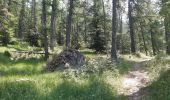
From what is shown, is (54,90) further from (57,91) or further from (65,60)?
(65,60)

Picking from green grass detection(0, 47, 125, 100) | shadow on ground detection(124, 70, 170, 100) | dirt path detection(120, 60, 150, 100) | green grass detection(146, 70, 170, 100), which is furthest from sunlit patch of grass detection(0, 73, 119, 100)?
green grass detection(146, 70, 170, 100)

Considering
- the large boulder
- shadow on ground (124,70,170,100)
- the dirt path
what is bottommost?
the dirt path

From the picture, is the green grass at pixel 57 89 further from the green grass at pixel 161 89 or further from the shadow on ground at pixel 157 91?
the green grass at pixel 161 89

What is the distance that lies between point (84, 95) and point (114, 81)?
3501mm

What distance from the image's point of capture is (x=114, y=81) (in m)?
15.0

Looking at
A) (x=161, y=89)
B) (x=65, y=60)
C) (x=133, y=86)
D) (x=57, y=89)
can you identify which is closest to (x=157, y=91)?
(x=161, y=89)

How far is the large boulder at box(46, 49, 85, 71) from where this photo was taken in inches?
764

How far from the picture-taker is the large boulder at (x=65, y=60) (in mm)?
19416

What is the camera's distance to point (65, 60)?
19.9 m

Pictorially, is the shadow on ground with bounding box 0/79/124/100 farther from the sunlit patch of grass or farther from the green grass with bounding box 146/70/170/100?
the green grass with bounding box 146/70/170/100

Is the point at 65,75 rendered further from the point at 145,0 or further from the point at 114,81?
the point at 145,0

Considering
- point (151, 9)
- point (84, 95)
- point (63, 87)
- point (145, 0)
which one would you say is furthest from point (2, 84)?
point (151, 9)

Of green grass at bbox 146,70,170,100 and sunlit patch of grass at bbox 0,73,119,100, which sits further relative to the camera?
green grass at bbox 146,70,170,100

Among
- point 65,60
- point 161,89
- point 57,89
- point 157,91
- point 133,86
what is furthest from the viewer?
point 65,60
